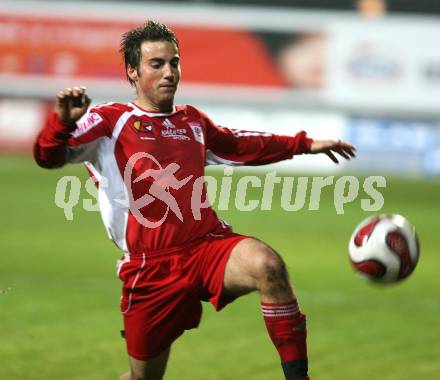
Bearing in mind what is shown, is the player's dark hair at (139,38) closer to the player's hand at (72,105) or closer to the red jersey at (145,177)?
the red jersey at (145,177)

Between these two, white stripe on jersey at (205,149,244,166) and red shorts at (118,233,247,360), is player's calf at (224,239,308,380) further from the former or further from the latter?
white stripe on jersey at (205,149,244,166)

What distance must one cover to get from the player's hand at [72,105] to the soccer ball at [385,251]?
6.40 feet

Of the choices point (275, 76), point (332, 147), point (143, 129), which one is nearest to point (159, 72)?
point (143, 129)

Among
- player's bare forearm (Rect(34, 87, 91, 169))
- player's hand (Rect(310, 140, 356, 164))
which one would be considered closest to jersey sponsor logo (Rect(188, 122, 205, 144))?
player's hand (Rect(310, 140, 356, 164))

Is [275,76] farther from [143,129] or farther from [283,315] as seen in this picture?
[283,315]

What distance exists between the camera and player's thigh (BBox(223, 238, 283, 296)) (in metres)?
5.54

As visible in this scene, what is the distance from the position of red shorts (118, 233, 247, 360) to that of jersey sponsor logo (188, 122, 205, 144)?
665 mm

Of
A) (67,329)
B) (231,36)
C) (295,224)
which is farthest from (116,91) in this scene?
(67,329)

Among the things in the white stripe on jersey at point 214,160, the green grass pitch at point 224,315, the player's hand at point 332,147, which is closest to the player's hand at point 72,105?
the white stripe on jersey at point 214,160

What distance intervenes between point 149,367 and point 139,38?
198 cm

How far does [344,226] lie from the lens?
54.7 feet

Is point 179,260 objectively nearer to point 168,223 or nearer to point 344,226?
point 168,223

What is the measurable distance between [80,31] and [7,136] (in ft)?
11.1

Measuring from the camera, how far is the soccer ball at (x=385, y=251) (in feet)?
20.2
